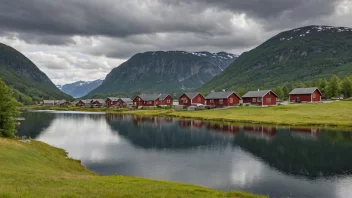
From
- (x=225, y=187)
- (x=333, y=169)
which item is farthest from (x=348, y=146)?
(x=225, y=187)

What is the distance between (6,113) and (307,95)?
408 ft

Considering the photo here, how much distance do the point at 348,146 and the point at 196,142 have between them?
29.7m

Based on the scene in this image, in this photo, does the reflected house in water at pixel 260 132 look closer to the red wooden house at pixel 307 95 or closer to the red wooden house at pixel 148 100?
the red wooden house at pixel 307 95

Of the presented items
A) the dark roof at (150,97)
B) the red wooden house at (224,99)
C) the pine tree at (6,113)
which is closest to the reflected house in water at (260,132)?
the pine tree at (6,113)

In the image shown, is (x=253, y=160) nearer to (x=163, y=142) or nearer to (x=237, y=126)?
(x=163, y=142)

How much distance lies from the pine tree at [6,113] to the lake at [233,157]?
35.2 feet

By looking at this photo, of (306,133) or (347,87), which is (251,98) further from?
(306,133)

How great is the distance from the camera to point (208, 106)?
154 meters

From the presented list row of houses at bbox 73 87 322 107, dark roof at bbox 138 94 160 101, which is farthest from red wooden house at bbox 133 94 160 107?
row of houses at bbox 73 87 322 107

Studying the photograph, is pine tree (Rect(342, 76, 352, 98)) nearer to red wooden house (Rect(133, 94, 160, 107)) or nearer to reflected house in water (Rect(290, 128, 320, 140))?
reflected house in water (Rect(290, 128, 320, 140))

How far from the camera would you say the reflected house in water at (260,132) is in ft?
233

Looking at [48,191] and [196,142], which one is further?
[196,142]

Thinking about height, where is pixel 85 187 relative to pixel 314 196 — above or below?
above

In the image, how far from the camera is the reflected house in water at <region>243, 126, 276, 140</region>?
7100 cm
